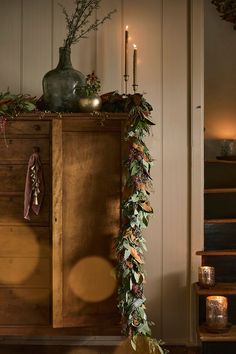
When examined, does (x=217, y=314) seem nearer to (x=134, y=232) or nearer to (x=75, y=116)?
(x=134, y=232)

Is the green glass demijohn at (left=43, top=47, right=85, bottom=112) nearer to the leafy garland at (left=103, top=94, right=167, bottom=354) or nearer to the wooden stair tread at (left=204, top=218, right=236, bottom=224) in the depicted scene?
the leafy garland at (left=103, top=94, right=167, bottom=354)

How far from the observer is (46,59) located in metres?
3.88

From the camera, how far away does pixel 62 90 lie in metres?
3.45

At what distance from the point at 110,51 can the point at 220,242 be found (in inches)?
60.9

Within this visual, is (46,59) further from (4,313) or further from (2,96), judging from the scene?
(4,313)

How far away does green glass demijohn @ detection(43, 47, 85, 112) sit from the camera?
3449mm

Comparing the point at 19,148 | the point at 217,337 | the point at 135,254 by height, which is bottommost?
the point at 217,337

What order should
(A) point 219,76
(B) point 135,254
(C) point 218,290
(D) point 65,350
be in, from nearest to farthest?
1. (B) point 135,254
2. (C) point 218,290
3. (D) point 65,350
4. (A) point 219,76

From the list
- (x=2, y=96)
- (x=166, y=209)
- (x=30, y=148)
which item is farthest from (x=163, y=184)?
(x=2, y=96)

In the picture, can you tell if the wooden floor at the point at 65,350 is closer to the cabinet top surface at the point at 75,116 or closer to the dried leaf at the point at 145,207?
the dried leaf at the point at 145,207

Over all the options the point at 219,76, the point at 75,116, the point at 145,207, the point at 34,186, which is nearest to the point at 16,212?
the point at 34,186

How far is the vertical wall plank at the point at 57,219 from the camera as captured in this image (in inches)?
131

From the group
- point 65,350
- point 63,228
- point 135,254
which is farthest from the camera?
point 65,350

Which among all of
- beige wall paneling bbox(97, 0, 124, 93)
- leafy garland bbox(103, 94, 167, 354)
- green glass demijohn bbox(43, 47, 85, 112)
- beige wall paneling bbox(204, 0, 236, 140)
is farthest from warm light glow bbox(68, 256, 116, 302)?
beige wall paneling bbox(204, 0, 236, 140)
